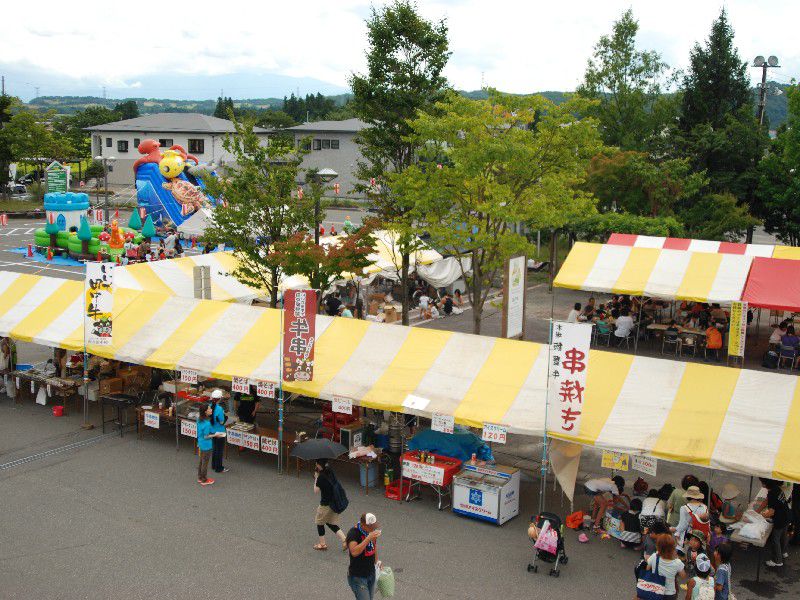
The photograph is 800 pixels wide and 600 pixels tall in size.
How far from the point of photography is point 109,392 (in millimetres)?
15039

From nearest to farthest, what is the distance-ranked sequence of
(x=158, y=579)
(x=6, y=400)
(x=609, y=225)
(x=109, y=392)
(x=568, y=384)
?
(x=158, y=579)
(x=568, y=384)
(x=109, y=392)
(x=6, y=400)
(x=609, y=225)

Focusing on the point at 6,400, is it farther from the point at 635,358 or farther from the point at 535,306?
the point at 535,306

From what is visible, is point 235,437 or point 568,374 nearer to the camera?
point 568,374

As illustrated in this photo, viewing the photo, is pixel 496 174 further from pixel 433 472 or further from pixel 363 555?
pixel 363 555

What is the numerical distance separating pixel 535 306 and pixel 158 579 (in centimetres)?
1967

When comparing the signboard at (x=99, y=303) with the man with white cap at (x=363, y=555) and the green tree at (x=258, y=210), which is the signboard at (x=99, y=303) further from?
the man with white cap at (x=363, y=555)

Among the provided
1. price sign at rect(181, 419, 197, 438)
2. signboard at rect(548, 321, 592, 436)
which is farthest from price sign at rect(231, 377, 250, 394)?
signboard at rect(548, 321, 592, 436)

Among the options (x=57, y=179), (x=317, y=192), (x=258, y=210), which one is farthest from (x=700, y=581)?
(x=57, y=179)

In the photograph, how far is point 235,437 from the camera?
12.9 meters

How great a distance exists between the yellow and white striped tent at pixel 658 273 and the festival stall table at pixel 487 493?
9.96 m

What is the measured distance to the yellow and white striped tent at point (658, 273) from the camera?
1905 centimetres

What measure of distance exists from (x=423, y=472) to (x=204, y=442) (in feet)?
11.3

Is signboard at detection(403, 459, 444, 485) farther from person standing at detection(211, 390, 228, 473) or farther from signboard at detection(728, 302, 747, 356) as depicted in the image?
signboard at detection(728, 302, 747, 356)

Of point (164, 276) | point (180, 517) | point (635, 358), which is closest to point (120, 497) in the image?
point (180, 517)
